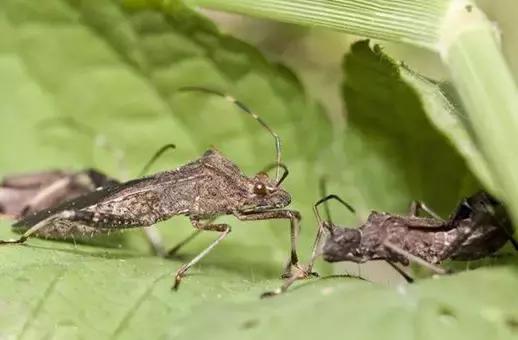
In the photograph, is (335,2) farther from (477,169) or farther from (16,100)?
(16,100)

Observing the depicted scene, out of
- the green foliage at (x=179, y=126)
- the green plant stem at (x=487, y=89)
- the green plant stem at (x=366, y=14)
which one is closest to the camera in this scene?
the green plant stem at (x=487, y=89)

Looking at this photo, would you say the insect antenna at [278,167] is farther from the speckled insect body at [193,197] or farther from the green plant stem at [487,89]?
the green plant stem at [487,89]

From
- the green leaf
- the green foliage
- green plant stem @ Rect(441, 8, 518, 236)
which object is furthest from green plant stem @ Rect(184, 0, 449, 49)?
the green leaf

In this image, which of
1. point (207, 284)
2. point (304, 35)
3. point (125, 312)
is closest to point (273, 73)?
point (207, 284)

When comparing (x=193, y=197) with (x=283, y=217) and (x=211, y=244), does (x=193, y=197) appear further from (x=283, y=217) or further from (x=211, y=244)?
(x=283, y=217)

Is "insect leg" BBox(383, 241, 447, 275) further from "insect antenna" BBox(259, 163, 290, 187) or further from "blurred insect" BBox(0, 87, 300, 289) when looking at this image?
"insect antenna" BBox(259, 163, 290, 187)

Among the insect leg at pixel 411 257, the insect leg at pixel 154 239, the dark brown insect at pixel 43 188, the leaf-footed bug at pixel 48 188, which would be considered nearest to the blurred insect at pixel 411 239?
the insect leg at pixel 411 257
